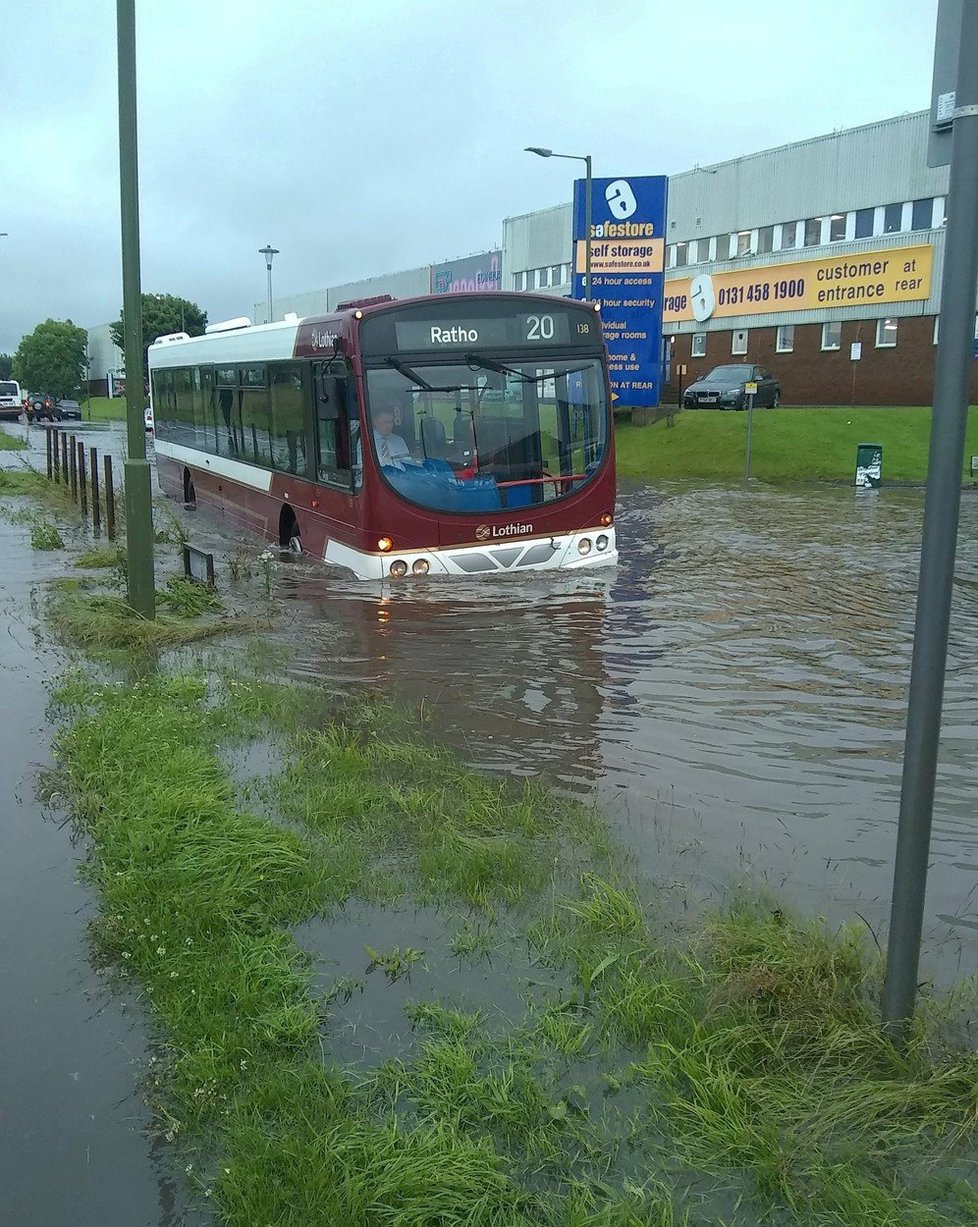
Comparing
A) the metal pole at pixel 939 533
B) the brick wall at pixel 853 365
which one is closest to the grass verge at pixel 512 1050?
the metal pole at pixel 939 533

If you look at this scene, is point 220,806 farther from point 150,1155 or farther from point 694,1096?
point 694,1096

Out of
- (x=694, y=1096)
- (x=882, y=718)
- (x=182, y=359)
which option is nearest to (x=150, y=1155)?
(x=694, y=1096)

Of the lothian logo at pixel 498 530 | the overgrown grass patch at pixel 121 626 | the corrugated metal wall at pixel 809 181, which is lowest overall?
the overgrown grass patch at pixel 121 626

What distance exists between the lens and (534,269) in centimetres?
6538

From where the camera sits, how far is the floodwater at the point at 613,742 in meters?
3.71

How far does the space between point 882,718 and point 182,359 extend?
55.0 feet

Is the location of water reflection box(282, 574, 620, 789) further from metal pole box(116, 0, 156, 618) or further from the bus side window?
metal pole box(116, 0, 156, 618)

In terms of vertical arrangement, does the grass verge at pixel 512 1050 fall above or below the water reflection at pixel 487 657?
above

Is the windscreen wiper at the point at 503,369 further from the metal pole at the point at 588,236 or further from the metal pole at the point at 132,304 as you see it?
the metal pole at the point at 588,236

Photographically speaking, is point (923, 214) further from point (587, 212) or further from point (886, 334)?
point (587, 212)

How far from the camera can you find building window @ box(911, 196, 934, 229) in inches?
1720

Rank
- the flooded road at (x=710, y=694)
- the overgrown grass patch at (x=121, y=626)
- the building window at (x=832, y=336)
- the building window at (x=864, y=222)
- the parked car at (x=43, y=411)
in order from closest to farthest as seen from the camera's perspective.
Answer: the flooded road at (x=710, y=694)
the overgrown grass patch at (x=121, y=626)
the building window at (x=864, y=222)
the building window at (x=832, y=336)
the parked car at (x=43, y=411)

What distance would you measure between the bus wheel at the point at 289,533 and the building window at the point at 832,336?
36630 mm

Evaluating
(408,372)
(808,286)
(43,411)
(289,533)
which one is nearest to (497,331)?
(408,372)
